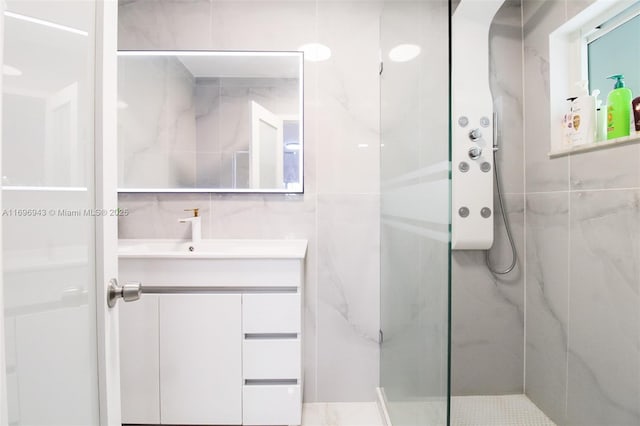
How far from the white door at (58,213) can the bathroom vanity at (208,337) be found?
69 centimetres

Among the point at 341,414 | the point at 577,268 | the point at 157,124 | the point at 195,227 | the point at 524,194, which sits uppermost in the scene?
the point at 157,124

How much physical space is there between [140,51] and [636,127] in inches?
90.2

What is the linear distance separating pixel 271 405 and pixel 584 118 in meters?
1.83

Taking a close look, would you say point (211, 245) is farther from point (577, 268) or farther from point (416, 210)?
point (577, 268)

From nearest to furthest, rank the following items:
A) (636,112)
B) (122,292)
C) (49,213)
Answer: (49,213) → (122,292) → (636,112)

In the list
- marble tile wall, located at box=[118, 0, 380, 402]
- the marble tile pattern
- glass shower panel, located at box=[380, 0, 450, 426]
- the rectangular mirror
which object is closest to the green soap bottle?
glass shower panel, located at box=[380, 0, 450, 426]

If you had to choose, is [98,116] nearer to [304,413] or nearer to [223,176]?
[223,176]

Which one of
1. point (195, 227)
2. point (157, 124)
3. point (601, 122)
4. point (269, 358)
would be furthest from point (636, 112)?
point (157, 124)

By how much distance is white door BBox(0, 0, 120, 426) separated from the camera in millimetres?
463

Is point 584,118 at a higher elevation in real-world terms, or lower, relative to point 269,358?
higher

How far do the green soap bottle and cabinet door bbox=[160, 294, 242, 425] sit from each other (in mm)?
1665

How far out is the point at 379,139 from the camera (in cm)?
179

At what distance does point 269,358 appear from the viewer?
142cm

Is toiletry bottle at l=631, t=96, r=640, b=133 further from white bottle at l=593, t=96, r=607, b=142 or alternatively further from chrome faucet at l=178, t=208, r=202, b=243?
chrome faucet at l=178, t=208, r=202, b=243
